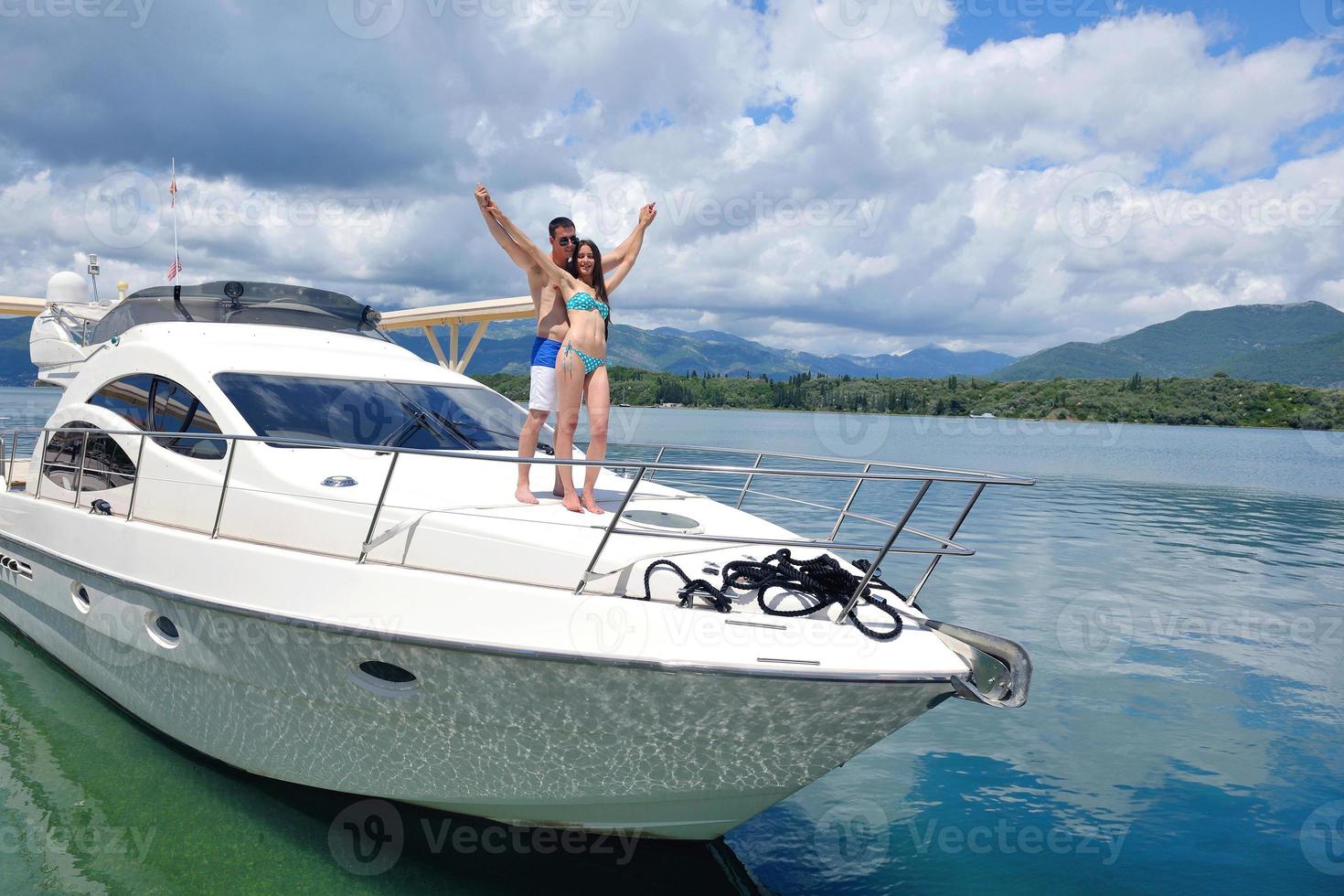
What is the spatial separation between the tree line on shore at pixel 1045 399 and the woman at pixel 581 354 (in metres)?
76.5

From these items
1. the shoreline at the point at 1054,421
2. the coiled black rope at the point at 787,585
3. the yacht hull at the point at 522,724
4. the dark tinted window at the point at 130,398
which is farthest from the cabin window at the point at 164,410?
the shoreline at the point at 1054,421

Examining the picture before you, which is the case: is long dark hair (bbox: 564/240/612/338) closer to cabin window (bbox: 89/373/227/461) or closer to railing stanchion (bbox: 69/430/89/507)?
cabin window (bbox: 89/373/227/461)

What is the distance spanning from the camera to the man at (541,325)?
165 inches

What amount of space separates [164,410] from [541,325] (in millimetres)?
2561

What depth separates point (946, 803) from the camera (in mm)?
4961

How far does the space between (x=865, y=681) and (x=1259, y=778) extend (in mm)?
4126

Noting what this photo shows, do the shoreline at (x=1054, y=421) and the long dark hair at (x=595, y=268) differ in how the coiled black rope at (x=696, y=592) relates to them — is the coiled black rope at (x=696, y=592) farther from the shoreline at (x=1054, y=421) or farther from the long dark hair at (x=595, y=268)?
the shoreline at (x=1054, y=421)

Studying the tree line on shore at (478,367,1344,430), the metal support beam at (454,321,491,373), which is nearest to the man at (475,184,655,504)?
the metal support beam at (454,321,491,373)

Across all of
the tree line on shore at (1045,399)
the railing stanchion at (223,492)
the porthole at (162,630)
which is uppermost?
the tree line on shore at (1045,399)

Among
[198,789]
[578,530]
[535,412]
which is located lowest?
[198,789]

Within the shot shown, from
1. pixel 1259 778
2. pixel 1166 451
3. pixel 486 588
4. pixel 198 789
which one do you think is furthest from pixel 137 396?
pixel 1166 451

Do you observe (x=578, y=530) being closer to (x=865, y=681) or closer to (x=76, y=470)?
(x=865, y=681)

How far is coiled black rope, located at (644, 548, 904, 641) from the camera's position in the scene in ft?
11.0

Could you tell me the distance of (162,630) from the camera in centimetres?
443
